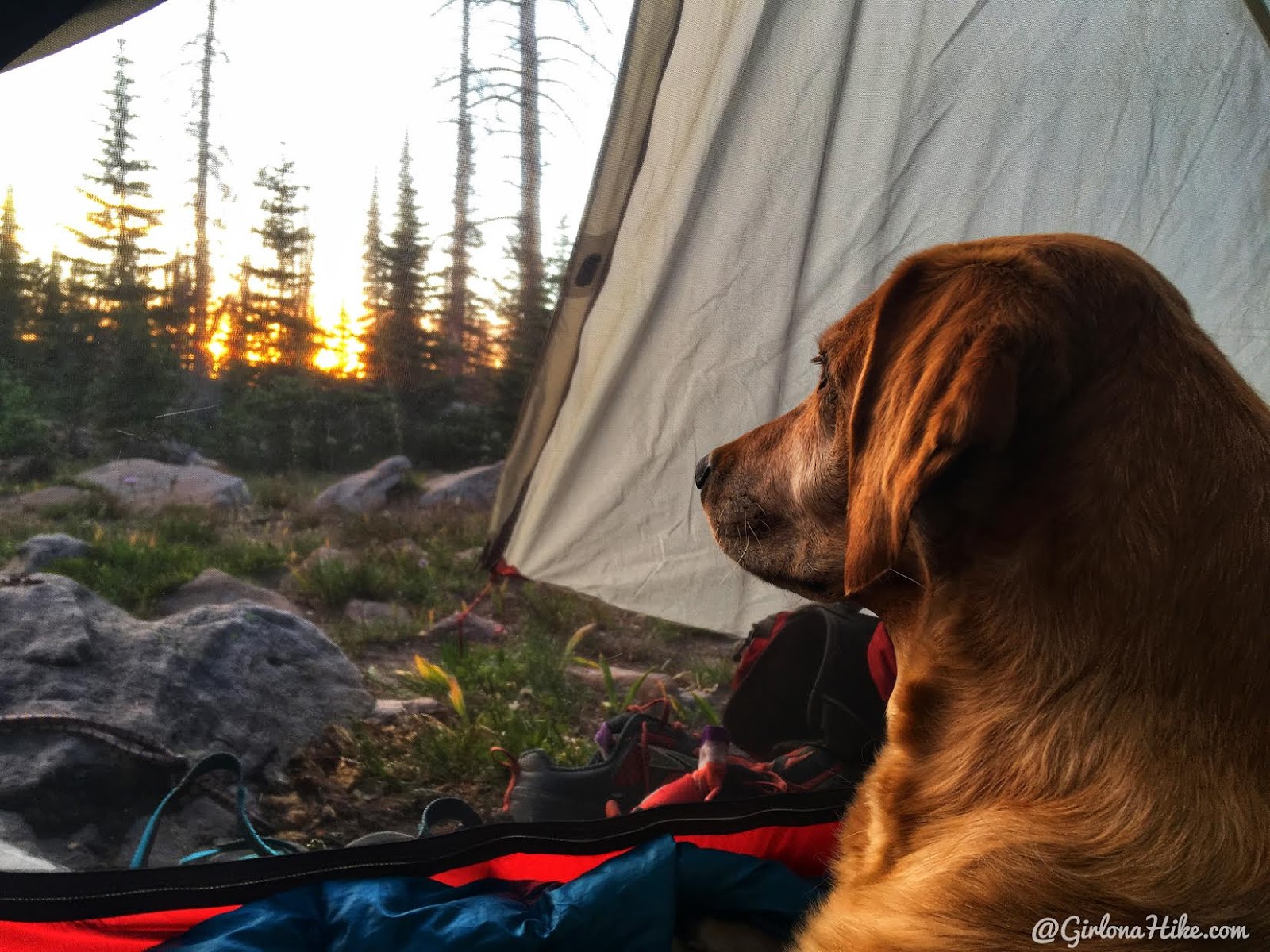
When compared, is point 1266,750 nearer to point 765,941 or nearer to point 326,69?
point 765,941

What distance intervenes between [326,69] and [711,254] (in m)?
1.01

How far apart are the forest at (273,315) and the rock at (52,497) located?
0.08 meters

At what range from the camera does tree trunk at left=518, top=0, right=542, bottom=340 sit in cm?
204

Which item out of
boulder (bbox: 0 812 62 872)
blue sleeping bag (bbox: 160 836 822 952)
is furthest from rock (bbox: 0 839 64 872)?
blue sleeping bag (bbox: 160 836 822 952)

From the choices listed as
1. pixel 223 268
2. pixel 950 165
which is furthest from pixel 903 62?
pixel 223 268

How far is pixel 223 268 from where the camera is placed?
1.86 m

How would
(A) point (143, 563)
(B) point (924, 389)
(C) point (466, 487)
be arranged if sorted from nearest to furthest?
(B) point (924, 389) < (A) point (143, 563) < (C) point (466, 487)

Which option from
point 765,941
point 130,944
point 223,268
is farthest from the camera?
point 223,268

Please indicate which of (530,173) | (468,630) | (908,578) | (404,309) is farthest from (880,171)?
(468,630)

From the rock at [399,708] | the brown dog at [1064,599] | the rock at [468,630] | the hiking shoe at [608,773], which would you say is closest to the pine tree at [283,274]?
the rock at [399,708]

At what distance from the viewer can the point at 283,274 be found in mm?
1957

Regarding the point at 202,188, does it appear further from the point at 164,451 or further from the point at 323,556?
the point at 323,556

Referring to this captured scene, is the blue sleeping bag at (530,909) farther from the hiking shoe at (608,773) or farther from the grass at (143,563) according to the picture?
the grass at (143,563)

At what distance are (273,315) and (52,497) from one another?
57 centimetres
